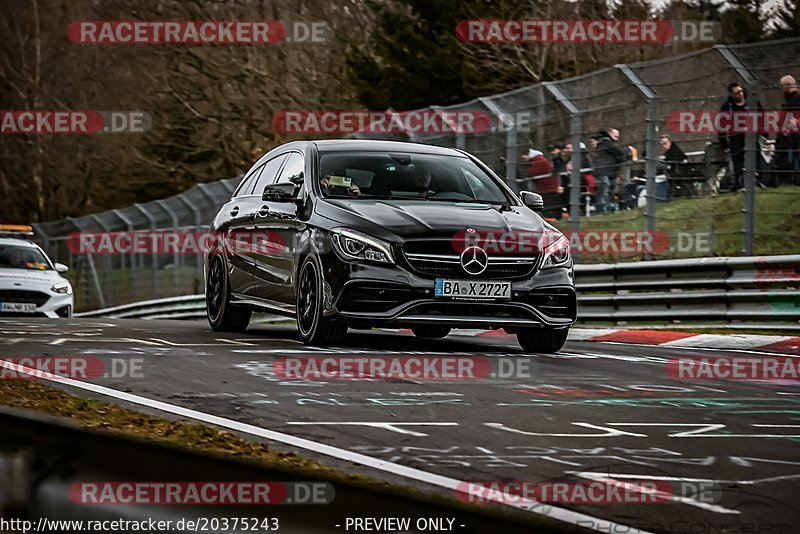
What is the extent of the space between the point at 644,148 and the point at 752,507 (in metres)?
11.8

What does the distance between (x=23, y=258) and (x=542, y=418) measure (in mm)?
18581

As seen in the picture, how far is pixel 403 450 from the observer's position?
612 centimetres

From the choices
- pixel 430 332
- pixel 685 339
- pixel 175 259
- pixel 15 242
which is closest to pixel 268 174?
pixel 430 332

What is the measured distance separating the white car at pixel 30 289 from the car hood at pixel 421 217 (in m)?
12.8

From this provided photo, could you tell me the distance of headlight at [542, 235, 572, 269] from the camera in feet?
36.9

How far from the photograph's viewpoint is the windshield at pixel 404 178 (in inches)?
468

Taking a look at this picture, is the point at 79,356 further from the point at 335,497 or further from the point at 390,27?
the point at 390,27

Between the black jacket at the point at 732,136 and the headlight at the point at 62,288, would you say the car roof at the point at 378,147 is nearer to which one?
the black jacket at the point at 732,136

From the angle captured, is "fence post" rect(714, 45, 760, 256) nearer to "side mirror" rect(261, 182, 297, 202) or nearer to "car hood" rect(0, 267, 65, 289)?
"side mirror" rect(261, 182, 297, 202)

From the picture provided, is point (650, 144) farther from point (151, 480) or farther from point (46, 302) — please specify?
point (151, 480)

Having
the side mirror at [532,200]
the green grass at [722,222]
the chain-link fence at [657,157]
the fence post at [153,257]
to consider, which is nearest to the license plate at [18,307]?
the fence post at [153,257]

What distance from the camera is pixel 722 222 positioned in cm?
1535

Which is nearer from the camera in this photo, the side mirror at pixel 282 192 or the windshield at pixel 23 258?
the side mirror at pixel 282 192

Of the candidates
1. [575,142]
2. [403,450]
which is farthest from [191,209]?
[403,450]
